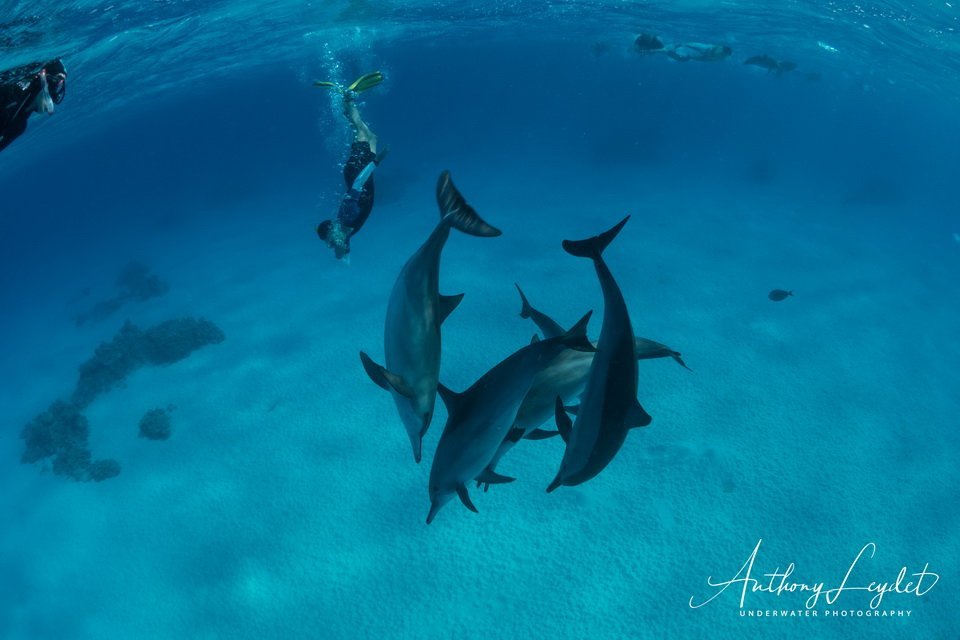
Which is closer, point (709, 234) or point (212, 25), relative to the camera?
point (709, 234)

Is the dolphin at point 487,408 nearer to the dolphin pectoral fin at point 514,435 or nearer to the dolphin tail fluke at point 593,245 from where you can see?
the dolphin pectoral fin at point 514,435

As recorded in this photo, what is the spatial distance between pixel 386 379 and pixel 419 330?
0.36 m

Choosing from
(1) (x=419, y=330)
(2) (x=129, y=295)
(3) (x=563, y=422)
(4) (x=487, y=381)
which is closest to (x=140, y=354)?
(2) (x=129, y=295)

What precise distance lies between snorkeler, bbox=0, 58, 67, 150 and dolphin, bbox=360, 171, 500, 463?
2.86 metres

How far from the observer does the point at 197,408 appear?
13945 millimetres

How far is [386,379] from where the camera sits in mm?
2457

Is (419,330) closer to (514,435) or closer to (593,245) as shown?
(514,435)

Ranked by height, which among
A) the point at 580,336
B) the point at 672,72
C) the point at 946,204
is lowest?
the point at 946,204

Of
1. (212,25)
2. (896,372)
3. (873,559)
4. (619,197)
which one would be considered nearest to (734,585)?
(873,559)

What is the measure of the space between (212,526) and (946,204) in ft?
204

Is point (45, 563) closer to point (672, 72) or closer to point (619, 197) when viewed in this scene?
point (619, 197)

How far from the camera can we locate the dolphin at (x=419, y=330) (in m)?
2.70

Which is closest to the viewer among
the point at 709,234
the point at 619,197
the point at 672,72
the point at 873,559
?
the point at 873,559
